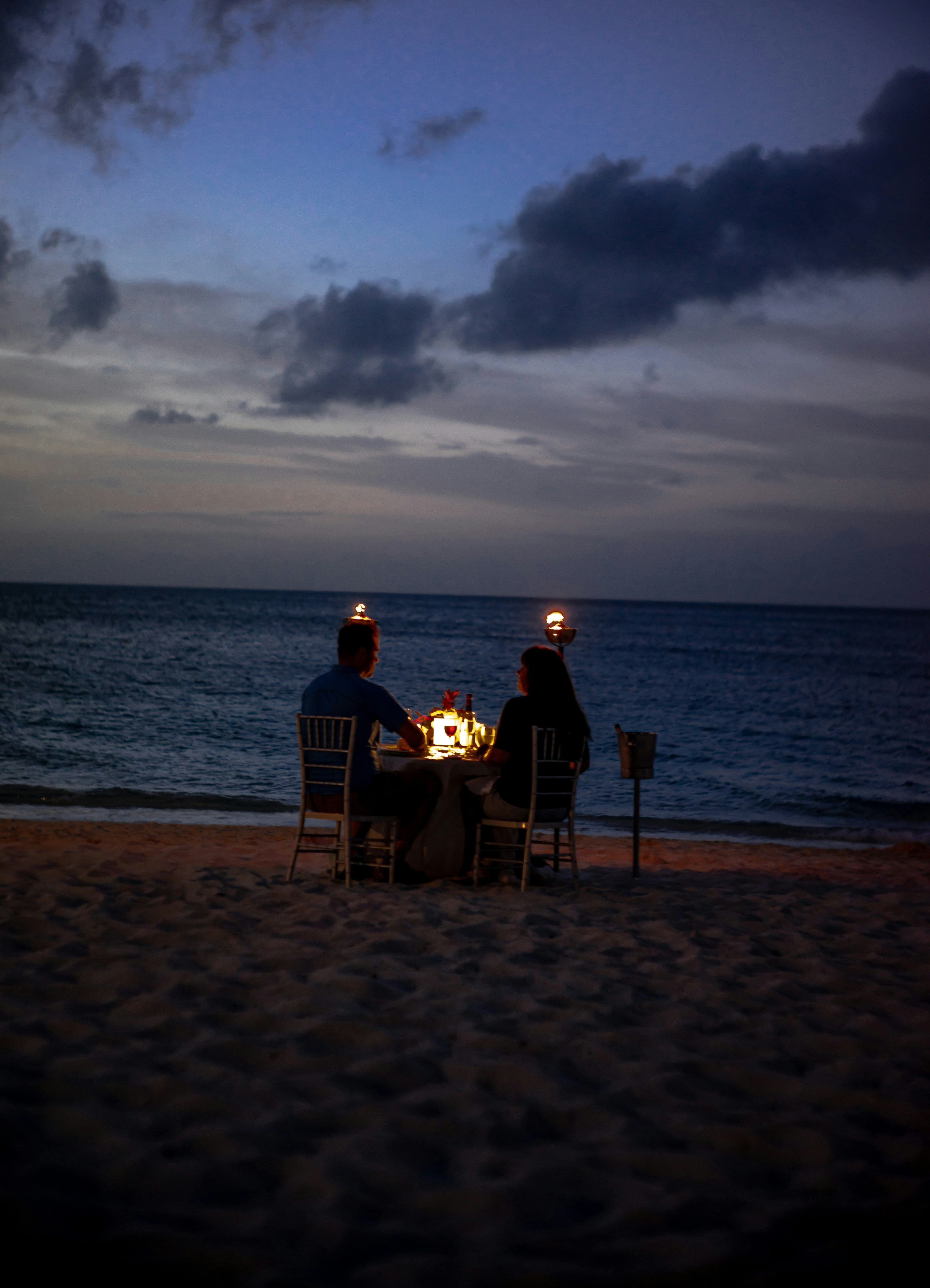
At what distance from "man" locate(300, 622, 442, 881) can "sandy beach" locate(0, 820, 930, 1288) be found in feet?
2.25

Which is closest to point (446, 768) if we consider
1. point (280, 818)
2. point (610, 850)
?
point (610, 850)

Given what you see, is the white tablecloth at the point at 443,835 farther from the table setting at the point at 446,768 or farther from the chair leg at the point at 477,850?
the chair leg at the point at 477,850

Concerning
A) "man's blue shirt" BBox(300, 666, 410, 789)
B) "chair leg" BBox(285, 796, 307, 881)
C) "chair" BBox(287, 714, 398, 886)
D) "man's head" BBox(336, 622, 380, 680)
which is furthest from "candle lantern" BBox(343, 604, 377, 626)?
"chair leg" BBox(285, 796, 307, 881)

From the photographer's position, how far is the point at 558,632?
5957 millimetres

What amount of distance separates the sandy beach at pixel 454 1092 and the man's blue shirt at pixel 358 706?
32.8 inches

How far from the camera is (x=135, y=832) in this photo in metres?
8.55

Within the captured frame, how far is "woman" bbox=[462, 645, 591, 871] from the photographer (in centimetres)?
544

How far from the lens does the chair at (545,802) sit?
5.43m

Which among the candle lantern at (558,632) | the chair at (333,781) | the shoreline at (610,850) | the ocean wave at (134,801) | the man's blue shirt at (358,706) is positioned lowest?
the ocean wave at (134,801)

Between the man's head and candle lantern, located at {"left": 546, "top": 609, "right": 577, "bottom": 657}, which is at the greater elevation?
candle lantern, located at {"left": 546, "top": 609, "right": 577, "bottom": 657}

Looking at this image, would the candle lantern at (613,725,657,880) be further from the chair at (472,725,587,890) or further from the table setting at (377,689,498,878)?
the table setting at (377,689,498,878)

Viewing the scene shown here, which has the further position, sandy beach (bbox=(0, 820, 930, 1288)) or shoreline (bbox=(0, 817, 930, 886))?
shoreline (bbox=(0, 817, 930, 886))

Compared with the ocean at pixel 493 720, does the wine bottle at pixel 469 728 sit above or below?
above

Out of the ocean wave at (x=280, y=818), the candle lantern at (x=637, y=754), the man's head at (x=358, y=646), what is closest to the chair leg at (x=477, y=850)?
the candle lantern at (x=637, y=754)
